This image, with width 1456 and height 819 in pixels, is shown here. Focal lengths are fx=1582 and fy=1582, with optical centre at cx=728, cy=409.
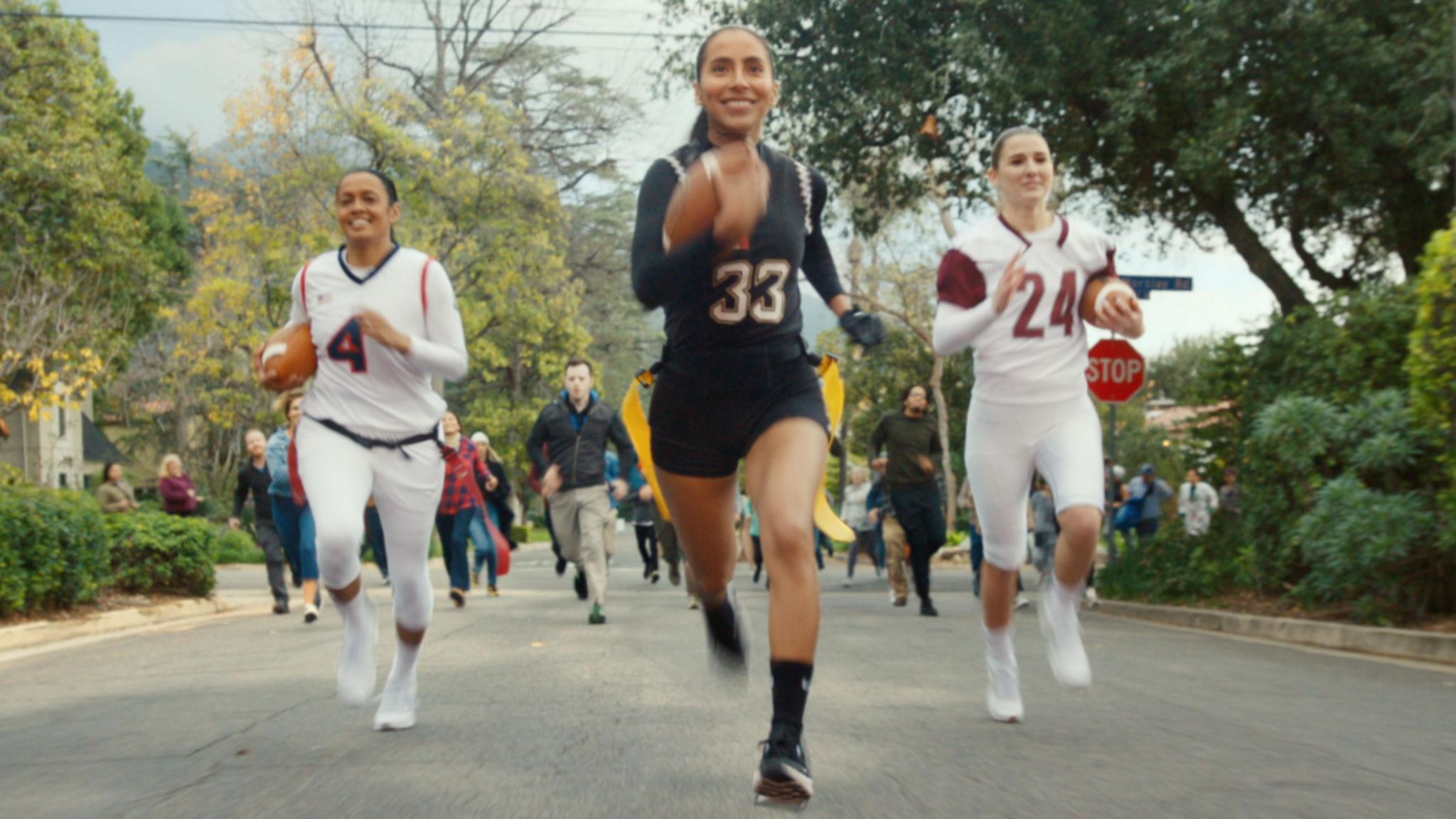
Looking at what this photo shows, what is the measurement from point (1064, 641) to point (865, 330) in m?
1.89

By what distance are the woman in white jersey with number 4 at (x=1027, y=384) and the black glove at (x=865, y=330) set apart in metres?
1.19

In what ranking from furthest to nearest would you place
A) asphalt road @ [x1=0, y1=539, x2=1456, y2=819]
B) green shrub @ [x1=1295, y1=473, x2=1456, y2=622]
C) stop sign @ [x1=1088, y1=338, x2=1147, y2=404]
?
stop sign @ [x1=1088, y1=338, x2=1147, y2=404] → green shrub @ [x1=1295, y1=473, x2=1456, y2=622] → asphalt road @ [x1=0, y1=539, x2=1456, y2=819]

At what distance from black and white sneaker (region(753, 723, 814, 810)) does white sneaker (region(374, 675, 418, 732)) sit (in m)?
2.24

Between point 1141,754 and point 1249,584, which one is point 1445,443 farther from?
point 1141,754

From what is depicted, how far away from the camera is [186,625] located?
1299 cm

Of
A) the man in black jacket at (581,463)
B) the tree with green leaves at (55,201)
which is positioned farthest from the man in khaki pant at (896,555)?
the tree with green leaves at (55,201)

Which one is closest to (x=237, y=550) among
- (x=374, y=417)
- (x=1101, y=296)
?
(x=374, y=417)

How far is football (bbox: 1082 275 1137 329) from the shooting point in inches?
223

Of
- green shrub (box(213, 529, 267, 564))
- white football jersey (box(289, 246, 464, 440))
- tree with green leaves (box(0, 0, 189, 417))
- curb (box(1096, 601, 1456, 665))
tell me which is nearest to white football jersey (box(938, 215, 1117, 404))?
white football jersey (box(289, 246, 464, 440))

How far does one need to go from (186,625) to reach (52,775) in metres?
8.27

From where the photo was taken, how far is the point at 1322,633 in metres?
11.3

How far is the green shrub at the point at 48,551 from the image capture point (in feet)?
36.2

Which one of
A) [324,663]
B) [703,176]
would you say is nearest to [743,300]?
[703,176]

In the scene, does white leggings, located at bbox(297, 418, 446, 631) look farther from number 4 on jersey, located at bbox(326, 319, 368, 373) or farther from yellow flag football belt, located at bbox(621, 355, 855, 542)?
yellow flag football belt, located at bbox(621, 355, 855, 542)
